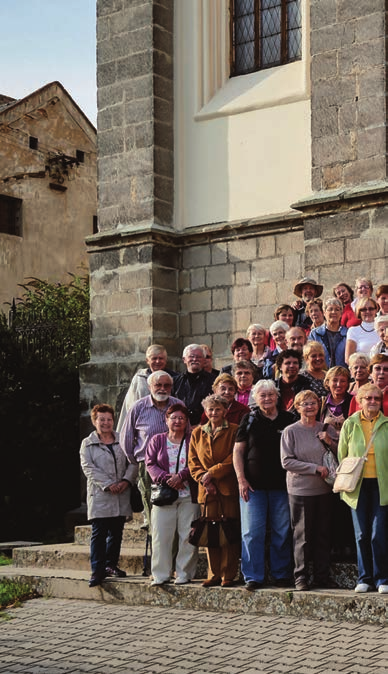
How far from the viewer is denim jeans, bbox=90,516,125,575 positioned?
10453mm

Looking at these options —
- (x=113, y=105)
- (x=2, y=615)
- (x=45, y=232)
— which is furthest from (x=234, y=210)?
(x=45, y=232)

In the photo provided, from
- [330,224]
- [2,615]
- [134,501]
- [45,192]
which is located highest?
[45,192]

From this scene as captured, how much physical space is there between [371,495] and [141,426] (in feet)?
8.14

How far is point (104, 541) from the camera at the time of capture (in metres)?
10.5

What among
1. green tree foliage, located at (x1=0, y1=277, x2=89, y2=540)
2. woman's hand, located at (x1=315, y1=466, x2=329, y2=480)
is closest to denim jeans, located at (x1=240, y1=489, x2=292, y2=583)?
woman's hand, located at (x1=315, y1=466, x2=329, y2=480)

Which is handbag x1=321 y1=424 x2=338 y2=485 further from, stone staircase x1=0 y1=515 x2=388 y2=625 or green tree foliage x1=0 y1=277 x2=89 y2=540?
green tree foliage x1=0 y1=277 x2=89 y2=540

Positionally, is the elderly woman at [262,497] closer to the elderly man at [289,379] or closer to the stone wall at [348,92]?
the elderly man at [289,379]

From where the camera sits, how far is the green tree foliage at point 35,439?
1606 centimetres

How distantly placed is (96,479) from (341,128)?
17.3 feet

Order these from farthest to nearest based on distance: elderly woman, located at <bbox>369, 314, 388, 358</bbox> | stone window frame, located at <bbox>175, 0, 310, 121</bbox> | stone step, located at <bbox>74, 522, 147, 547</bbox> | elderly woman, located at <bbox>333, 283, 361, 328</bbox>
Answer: stone window frame, located at <bbox>175, 0, 310, 121</bbox>
stone step, located at <bbox>74, 522, 147, 547</bbox>
elderly woman, located at <bbox>333, 283, 361, 328</bbox>
elderly woman, located at <bbox>369, 314, 388, 358</bbox>

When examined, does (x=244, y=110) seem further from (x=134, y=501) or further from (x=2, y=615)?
(x=2, y=615)

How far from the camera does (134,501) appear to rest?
10852 millimetres

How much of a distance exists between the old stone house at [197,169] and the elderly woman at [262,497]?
4.95 metres

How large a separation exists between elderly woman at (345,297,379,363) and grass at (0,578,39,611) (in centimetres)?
359
